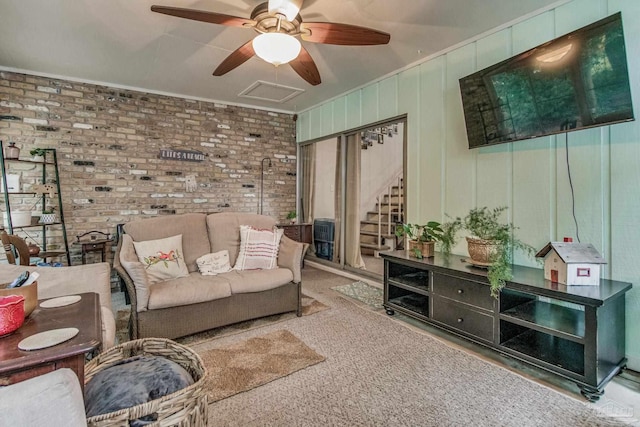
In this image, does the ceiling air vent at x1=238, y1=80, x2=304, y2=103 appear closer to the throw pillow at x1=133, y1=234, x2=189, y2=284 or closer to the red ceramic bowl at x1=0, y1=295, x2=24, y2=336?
the throw pillow at x1=133, y1=234, x2=189, y2=284

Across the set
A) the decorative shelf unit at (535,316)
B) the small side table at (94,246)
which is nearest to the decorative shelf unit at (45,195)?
the small side table at (94,246)

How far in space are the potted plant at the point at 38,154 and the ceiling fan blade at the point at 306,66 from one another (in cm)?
313

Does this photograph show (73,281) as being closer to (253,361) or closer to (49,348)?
(253,361)

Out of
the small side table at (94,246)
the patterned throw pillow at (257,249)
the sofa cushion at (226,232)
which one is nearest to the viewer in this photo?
the patterned throw pillow at (257,249)

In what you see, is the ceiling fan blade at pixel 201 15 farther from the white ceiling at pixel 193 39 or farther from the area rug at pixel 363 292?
the area rug at pixel 363 292

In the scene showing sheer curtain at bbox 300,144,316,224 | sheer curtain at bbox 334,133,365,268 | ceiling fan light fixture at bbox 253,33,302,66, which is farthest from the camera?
sheer curtain at bbox 300,144,316,224

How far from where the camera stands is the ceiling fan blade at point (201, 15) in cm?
193

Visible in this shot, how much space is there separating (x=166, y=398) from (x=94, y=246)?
3525 mm

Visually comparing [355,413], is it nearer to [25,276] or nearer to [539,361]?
[539,361]

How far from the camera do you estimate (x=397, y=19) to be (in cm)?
263

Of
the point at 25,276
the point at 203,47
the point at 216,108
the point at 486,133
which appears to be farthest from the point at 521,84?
the point at 216,108

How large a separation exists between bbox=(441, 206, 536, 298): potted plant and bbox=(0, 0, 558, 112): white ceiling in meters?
1.64

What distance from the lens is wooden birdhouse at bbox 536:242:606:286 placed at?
6.52ft

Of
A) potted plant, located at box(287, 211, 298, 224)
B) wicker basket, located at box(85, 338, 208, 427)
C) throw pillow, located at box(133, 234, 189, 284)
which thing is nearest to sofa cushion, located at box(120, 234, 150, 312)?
throw pillow, located at box(133, 234, 189, 284)
